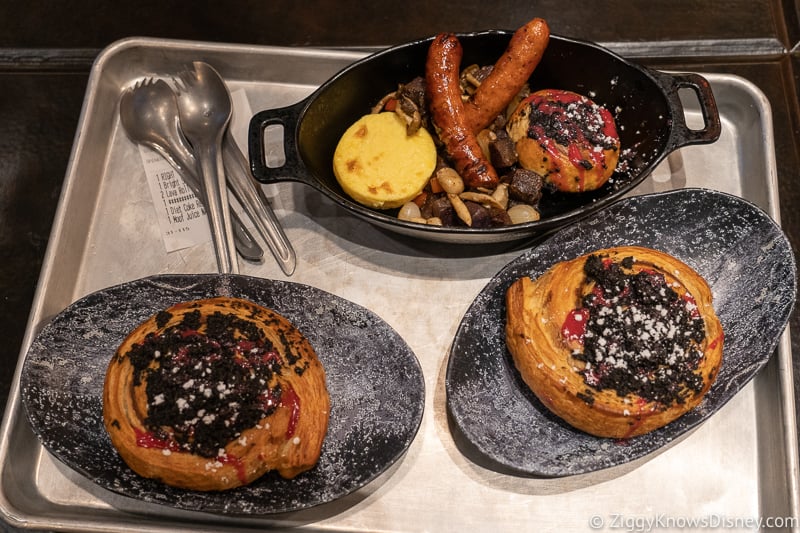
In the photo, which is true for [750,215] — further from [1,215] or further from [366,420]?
[1,215]

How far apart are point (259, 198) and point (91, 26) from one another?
158cm

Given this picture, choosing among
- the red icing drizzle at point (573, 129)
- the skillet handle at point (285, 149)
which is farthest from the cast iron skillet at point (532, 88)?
the red icing drizzle at point (573, 129)

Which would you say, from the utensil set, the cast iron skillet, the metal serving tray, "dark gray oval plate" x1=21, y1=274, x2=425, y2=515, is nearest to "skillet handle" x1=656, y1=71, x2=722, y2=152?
the cast iron skillet

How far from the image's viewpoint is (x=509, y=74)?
2340 mm

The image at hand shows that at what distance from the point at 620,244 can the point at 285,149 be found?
1259 millimetres

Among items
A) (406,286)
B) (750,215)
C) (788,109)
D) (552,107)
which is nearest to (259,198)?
(406,286)

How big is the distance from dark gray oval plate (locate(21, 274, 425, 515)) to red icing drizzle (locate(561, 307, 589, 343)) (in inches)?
19.3

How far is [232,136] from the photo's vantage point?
271cm

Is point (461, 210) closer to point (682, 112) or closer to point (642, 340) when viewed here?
point (642, 340)

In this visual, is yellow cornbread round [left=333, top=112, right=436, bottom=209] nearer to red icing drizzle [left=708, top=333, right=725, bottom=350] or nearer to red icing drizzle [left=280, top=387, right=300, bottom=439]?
red icing drizzle [left=280, top=387, right=300, bottom=439]

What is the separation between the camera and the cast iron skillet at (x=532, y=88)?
2.24 metres

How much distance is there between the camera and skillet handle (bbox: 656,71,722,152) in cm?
228

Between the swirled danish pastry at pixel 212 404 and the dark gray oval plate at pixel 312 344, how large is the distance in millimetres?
76

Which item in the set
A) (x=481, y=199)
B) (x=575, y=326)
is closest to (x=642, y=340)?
(x=575, y=326)
